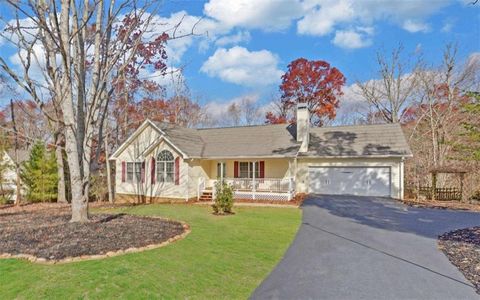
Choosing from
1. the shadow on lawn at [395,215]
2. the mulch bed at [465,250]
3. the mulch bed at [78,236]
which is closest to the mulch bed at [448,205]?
the shadow on lawn at [395,215]

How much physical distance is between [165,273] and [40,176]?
654 inches

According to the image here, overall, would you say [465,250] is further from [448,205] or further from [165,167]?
[165,167]

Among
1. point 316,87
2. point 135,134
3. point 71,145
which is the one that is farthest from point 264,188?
point 316,87

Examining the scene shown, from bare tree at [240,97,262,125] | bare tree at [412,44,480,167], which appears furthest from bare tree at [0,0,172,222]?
bare tree at [240,97,262,125]

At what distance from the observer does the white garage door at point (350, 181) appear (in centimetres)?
1719

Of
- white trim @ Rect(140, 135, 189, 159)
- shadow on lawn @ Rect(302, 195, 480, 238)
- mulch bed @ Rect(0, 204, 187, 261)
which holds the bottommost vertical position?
shadow on lawn @ Rect(302, 195, 480, 238)

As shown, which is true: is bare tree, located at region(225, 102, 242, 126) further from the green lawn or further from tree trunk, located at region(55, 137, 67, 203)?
the green lawn

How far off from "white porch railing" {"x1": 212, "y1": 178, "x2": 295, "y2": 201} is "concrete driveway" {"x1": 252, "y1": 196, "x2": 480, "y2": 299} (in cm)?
506

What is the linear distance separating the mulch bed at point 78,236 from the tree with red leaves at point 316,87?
23.3 m

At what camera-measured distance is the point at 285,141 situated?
18703mm


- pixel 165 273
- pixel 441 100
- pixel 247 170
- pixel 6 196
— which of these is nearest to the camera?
pixel 165 273

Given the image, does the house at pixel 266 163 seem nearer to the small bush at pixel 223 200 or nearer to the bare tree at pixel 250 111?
the small bush at pixel 223 200

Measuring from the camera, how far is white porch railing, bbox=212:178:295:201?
657 inches

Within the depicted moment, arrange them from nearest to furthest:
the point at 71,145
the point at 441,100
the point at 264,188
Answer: the point at 71,145 < the point at 264,188 < the point at 441,100
